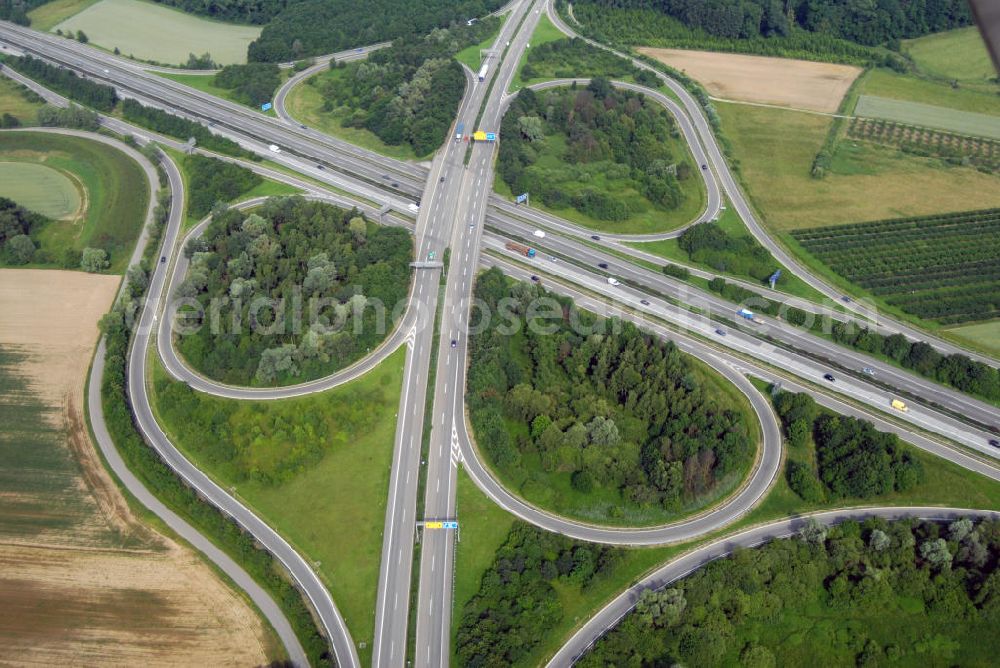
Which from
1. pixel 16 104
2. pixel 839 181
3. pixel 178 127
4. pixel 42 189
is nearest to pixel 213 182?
pixel 178 127

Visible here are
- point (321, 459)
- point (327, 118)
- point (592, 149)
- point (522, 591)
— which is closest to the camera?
point (522, 591)

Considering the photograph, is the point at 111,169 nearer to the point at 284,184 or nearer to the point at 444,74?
the point at 284,184

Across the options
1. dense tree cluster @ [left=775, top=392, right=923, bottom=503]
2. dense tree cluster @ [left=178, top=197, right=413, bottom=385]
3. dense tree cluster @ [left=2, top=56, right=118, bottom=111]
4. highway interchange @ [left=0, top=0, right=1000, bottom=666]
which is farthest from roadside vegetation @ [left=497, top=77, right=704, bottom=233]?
dense tree cluster @ [left=2, top=56, right=118, bottom=111]

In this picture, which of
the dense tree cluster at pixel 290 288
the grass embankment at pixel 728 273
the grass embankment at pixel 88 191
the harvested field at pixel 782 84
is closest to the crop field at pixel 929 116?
the harvested field at pixel 782 84

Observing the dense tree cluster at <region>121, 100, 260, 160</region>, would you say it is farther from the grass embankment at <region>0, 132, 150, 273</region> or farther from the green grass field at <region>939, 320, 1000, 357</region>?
the green grass field at <region>939, 320, 1000, 357</region>

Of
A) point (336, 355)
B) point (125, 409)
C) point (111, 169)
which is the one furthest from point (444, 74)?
point (125, 409)

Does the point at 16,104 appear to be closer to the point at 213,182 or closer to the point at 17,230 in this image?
the point at 17,230

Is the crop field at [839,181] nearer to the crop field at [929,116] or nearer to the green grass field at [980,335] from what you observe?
the crop field at [929,116]
